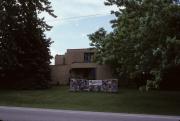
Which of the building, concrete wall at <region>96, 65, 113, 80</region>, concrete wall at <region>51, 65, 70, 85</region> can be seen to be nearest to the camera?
concrete wall at <region>96, 65, 113, 80</region>

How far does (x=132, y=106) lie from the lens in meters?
31.9

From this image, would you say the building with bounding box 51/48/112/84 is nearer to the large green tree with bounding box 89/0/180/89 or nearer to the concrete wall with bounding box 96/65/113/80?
the concrete wall with bounding box 96/65/113/80

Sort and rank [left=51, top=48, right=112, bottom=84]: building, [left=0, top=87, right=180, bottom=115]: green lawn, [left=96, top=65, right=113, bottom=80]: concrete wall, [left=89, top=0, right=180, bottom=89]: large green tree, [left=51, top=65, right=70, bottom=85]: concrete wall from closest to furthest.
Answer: [left=89, top=0, right=180, bottom=89]: large green tree, [left=0, top=87, right=180, bottom=115]: green lawn, [left=96, top=65, right=113, bottom=80]: concrete wall, [left=51, top=48, right=112, bottom=84]: building, [left=51, top=65, right=70, bottom=85]: concrete wall

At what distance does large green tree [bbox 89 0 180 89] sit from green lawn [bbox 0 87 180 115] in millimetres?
3055

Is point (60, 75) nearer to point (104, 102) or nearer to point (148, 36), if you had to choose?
point (104, 102)

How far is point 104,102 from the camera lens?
34.5 metres

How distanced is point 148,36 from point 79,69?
3164 cm

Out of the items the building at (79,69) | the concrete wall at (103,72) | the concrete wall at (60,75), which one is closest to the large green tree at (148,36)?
the concrete wall at (103,72)

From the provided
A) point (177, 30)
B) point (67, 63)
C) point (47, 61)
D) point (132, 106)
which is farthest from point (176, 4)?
point (67, 63)

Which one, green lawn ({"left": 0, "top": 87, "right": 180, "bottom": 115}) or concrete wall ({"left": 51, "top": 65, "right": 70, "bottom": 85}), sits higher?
concrete wall ({"left": 51, "top": 65, "right": 70, "bottom": 85})

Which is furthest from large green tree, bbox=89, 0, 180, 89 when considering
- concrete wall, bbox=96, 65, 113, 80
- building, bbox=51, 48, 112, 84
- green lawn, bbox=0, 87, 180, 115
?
building, bbox=51, 48, 112, 84

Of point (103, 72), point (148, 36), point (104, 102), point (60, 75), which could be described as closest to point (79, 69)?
point (60, 75)

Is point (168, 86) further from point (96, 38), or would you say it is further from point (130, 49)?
point (130, 49)

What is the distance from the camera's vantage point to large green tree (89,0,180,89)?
2578 cm
